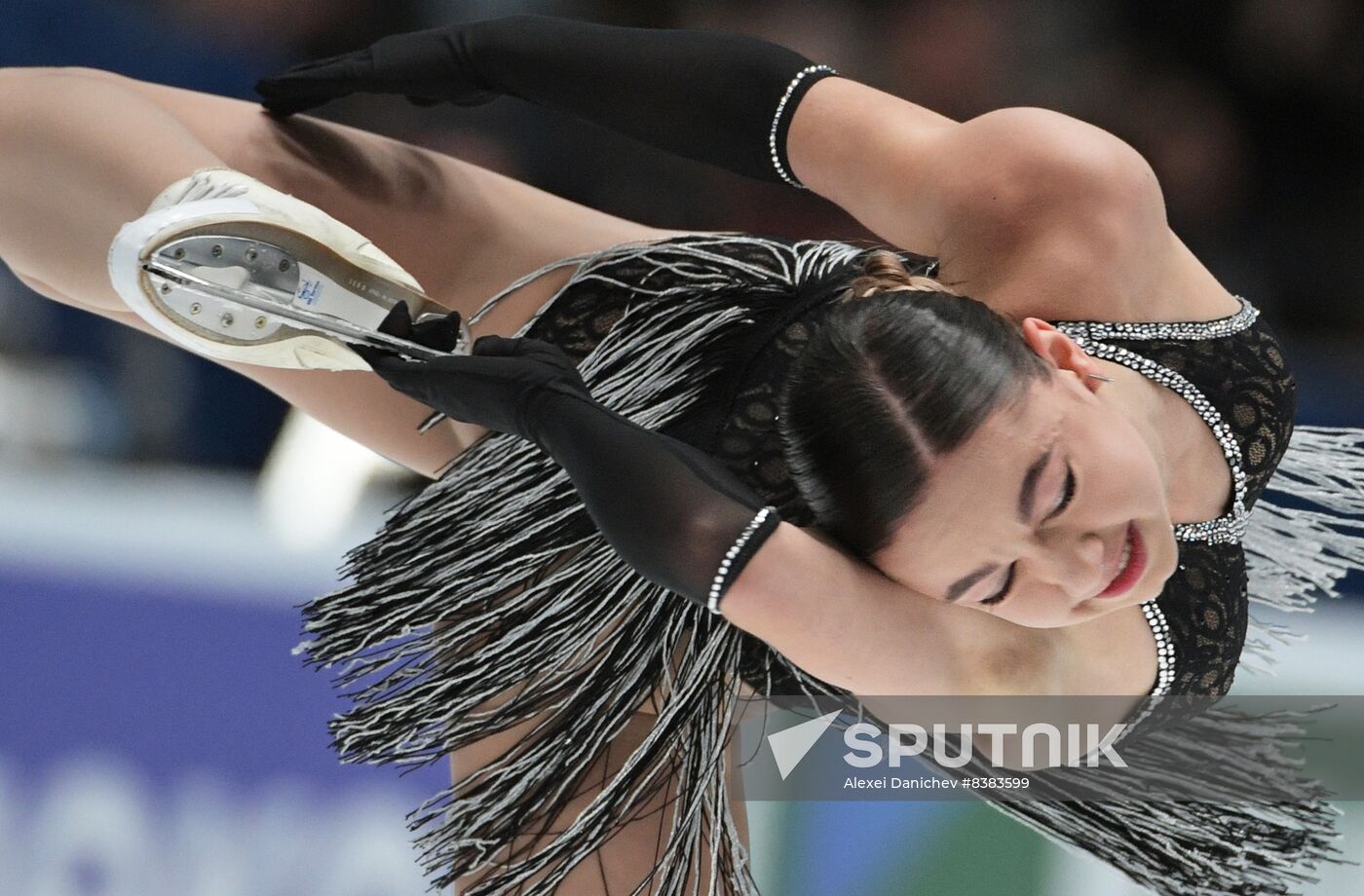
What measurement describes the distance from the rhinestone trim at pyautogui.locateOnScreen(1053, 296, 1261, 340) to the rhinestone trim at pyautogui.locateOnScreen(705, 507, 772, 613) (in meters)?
0.41

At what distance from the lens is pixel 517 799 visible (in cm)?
144

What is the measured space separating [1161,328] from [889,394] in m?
0.40

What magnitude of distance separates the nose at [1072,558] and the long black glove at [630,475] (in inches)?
8.8

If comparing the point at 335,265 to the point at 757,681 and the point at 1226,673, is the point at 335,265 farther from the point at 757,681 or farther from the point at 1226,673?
the point at 1226,673

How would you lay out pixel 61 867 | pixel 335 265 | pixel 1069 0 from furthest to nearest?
1. pixel 1069 0
2. pixel 61 867
3. pixel 335 265

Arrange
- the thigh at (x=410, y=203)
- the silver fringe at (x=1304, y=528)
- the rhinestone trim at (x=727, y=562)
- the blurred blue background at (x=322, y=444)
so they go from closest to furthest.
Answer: the rhinestone trim at (x=727, y=562) < the thigh at (x=410, y=203) < the silver fringe at (x=1304, y=528) < the blurred blue background at (x=322, y=444)

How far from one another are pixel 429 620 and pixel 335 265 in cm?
36

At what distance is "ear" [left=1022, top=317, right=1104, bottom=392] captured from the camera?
1269mm

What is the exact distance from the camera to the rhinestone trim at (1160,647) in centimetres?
145

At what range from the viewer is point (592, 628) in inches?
55.7

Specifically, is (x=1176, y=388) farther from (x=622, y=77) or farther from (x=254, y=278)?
(x=254, y=278)

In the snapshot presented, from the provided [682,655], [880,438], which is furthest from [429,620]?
[880,438]

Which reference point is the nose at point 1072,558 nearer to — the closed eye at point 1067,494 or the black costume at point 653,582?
the closed eye at point 1067,494

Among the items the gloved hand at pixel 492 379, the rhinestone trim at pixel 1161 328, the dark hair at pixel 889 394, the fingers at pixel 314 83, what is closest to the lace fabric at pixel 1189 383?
the rhinestone trim at pixel 1161 328
